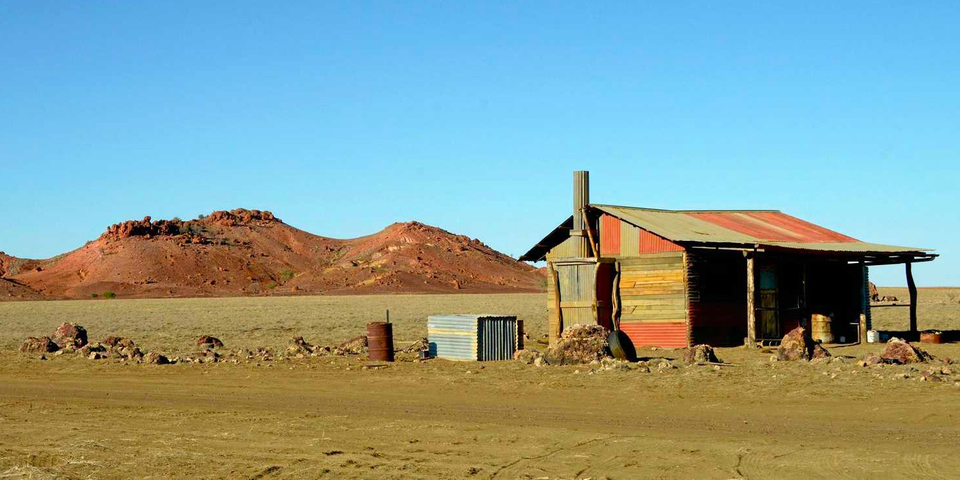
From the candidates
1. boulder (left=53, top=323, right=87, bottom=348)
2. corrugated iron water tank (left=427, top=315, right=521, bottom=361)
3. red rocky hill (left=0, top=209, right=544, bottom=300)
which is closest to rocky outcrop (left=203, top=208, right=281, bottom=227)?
red rocky hill (left=0, top=209, right=544, bottom=300)

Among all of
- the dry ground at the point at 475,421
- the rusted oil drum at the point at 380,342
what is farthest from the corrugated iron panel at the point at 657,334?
the rusted oil drum at the point at 380,342

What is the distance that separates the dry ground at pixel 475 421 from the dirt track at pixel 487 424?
0.11ft

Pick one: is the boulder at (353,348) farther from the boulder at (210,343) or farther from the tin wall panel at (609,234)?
the tin wall panel at (609,234)

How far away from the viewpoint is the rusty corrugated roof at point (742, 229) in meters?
27.7

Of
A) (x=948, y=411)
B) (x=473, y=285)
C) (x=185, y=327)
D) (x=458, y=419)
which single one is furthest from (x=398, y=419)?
(x=473, y=285)

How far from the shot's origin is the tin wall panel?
28094 mm

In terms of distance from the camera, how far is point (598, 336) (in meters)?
21.6

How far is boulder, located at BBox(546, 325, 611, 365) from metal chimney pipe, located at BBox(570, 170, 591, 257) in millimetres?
6927

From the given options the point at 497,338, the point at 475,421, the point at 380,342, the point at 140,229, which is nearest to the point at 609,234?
the point at 497,338

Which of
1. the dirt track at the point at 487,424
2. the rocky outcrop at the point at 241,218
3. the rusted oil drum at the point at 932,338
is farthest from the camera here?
the rocky outcrop at the point at 241,218

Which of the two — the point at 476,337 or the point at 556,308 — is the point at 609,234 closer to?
the point at 556,308

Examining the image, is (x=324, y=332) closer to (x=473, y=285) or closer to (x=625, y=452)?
(x=625, y=452)

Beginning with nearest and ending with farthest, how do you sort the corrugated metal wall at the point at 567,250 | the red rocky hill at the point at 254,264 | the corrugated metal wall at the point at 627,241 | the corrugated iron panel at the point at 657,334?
the corrugated iron panel at the point at 657,334 → the corrugated metal wall at the point at 627,241 → the corrugated metal wall at the point at 567,250 → the red rocky hill at the point at 254,264

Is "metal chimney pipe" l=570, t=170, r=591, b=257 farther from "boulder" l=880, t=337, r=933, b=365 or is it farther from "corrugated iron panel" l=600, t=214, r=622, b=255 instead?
"boulder" l=880, t=337, r=933, b=365
